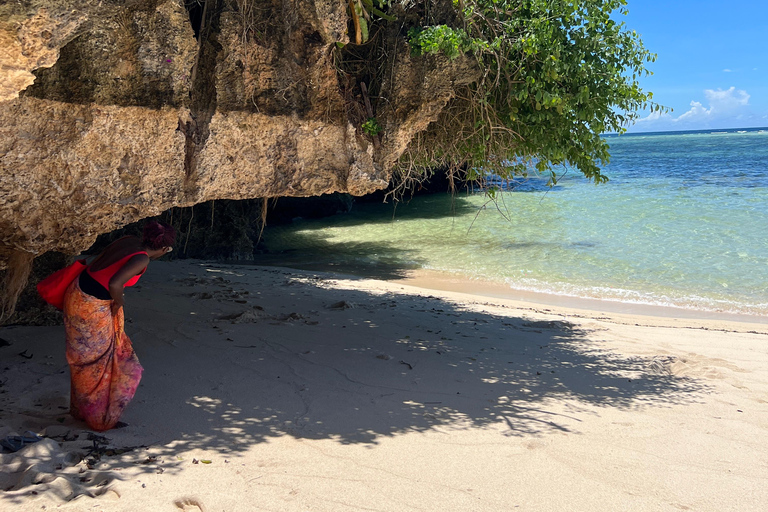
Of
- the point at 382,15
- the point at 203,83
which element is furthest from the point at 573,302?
the point at 203,83

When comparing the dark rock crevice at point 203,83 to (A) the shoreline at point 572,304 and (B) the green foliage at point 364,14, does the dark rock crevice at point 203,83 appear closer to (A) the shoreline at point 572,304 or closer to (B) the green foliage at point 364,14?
(B) the green foliage at point 364,14

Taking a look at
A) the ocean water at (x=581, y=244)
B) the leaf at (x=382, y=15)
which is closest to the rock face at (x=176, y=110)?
the leaf at (x=382, y=15)

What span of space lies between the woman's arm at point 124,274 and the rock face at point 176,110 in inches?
33.1

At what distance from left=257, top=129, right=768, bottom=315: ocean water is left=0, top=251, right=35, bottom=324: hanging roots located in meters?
4.37

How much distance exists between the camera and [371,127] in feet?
18.1

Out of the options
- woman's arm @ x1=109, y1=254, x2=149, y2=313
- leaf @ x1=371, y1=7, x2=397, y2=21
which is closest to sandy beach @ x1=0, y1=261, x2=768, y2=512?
woman's arm @ x1=109, y1=254, x2=149, y2=313

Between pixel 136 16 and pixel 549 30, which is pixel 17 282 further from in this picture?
pixel 549 30

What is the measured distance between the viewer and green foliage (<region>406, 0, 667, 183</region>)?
5.36 m

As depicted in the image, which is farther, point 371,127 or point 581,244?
point 581,244

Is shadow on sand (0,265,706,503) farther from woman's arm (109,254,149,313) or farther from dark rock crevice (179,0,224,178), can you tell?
dark rock crevice (179,0,224,178)

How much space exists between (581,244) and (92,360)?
13.7 meters

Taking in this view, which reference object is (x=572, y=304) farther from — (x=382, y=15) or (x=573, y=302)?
(x=382, y=15)

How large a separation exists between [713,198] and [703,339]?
19.2 meters

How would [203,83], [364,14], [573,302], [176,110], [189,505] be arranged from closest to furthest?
[189,505]
[176,110]
[203,83]
[364,14]
[573,302]
